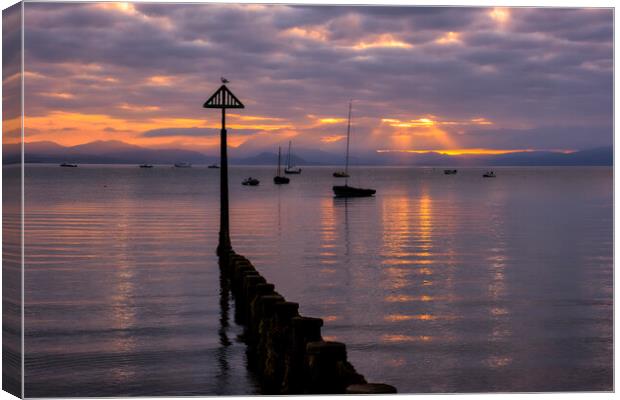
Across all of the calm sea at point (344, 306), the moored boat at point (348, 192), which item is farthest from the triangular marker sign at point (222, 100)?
the moored boat at point (348, 192)

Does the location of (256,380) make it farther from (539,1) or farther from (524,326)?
(524,326)

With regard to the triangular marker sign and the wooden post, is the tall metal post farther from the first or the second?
the triangular marker sign

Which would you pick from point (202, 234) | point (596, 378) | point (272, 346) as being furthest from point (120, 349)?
point (202, 234)

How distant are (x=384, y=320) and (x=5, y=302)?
8750 millimetres

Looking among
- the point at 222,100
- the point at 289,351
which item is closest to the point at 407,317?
the point at 222,100

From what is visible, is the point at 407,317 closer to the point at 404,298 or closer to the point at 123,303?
the point at 404,298

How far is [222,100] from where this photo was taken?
69.7 feet

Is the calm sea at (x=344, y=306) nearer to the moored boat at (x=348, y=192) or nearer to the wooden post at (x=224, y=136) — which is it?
the wooden post at (x=224, y=136)

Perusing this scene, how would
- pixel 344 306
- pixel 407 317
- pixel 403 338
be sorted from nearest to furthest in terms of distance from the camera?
pixel 403 338
pixel 407 317
pixel 344 306

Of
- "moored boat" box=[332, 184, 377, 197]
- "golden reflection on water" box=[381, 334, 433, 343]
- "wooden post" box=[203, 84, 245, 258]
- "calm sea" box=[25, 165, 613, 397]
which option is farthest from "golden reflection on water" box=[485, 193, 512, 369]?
"moored boat" box=[332, 184, 377, 197]

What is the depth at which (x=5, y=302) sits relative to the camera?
9969 millimetres

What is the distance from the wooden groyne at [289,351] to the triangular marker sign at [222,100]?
697 centimetres

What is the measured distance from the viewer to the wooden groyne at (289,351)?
27.9ft

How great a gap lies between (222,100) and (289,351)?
12012 millimetres
